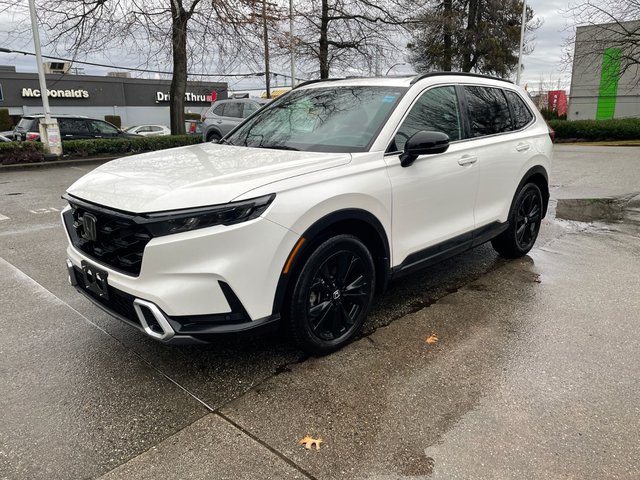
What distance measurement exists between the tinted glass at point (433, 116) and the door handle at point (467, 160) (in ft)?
0.59

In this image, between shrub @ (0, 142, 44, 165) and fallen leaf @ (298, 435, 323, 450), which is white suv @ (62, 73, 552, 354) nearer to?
fallen leaf @ (298, 435, 323, 450)

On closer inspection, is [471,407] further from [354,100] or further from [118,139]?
[118,139]

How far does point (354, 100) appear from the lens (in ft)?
13.2

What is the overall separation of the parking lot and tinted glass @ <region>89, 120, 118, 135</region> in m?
15.0

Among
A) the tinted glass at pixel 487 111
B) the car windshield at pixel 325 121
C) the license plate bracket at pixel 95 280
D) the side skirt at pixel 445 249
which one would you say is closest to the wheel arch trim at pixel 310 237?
the side skirt at pixel 445 249

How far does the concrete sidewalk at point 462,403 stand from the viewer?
2407 millimetres

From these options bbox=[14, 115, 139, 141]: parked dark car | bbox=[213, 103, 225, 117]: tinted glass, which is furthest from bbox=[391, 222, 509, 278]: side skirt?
bbox=[14, 115, 139, 141]: parked dark car

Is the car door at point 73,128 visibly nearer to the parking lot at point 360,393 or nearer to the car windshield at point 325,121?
the parking lot at point 360,393

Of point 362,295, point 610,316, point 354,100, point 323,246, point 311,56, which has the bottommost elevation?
point 610,316

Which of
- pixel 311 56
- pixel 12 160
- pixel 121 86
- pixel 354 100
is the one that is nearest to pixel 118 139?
pixel 12 160

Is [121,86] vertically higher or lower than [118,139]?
higher

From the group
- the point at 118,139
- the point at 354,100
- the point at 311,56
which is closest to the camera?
the point at 354,100

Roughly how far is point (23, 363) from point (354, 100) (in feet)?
9.93

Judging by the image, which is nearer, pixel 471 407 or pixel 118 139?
pixel 471 407
